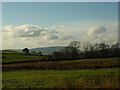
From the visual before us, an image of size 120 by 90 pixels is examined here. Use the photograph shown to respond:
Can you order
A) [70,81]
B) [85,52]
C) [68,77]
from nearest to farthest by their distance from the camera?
[70,81], [68,77], [85,52]

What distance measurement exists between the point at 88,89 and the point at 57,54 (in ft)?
210

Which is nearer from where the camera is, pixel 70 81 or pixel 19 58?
pixel 70 81

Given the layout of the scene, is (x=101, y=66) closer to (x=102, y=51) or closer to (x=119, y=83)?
(x=119, y=83)

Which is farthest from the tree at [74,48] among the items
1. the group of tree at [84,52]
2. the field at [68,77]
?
the field at [68,77]

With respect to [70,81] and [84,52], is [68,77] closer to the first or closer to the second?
[70,81]

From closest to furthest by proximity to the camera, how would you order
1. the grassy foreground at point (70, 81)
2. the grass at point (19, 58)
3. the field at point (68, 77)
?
the grassy foreground at point (70, 81), the field at point (68, 77), the grass at point (19, 58)

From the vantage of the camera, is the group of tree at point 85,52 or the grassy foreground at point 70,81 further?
the group of tree at point 85,52

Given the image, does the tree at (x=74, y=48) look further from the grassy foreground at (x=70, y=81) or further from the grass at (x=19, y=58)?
the grassy foreground at (x=70, y=81)

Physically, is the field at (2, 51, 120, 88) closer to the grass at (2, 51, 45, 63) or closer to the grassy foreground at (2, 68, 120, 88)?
the grassy foreground at (2, 68, 120, 88)

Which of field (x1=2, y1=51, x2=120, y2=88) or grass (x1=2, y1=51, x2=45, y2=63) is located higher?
field (x1=2, y1=51, x2=120, y2=88)

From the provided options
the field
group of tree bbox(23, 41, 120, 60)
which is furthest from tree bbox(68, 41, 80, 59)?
the field

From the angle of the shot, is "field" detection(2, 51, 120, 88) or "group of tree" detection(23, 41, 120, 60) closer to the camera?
"field" detection(2, 51, 120, 88)

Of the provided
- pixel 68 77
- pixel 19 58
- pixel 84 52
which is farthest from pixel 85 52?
pixel 68 77

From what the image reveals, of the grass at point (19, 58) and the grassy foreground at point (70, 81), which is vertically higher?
the grassy foreground at point (70, 81)
